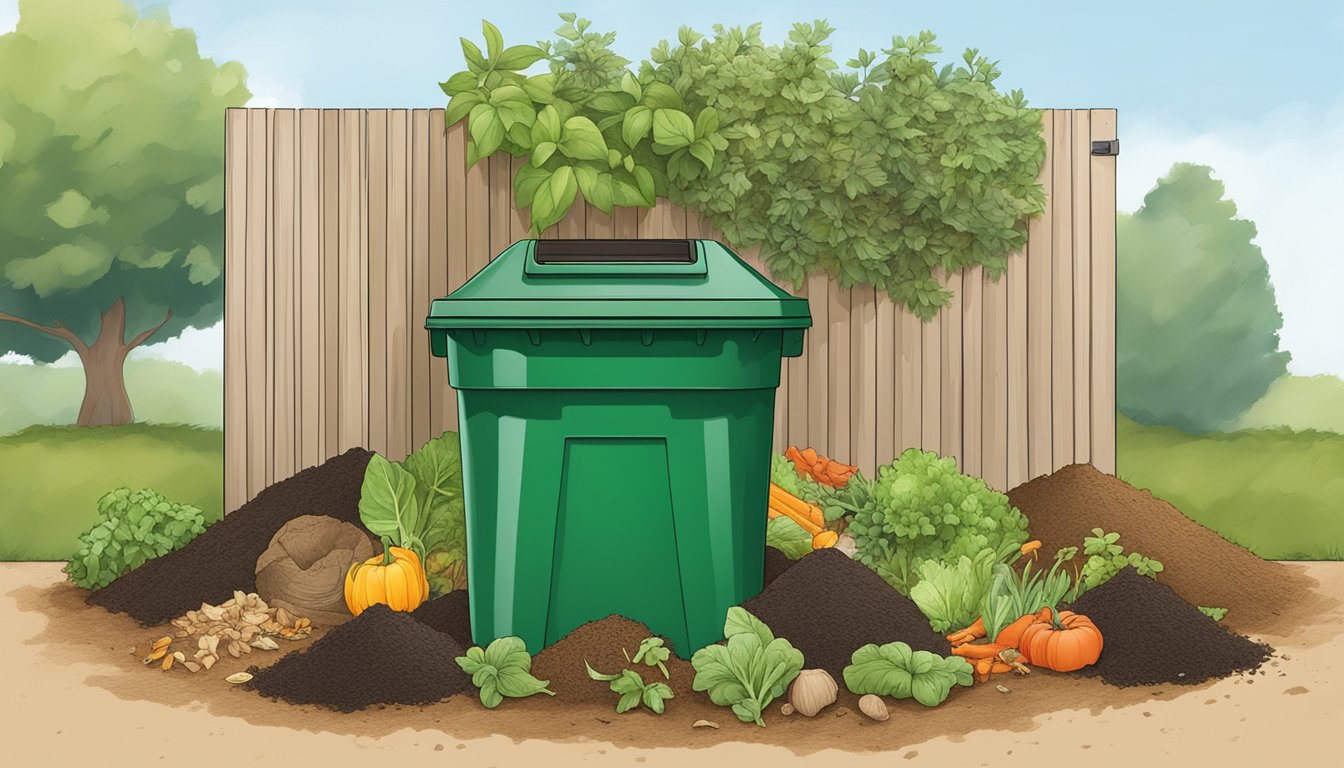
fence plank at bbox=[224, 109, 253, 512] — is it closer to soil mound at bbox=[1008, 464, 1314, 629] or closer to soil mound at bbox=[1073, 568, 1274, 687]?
soil mound at bbox=[1008, 464, 1314, 629]

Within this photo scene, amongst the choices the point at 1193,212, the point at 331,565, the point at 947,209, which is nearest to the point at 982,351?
the point at 947,209

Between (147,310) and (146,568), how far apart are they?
7549mm

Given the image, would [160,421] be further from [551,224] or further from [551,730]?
[551,730]

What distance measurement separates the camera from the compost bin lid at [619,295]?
3.88 meters

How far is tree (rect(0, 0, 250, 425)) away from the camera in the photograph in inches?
437

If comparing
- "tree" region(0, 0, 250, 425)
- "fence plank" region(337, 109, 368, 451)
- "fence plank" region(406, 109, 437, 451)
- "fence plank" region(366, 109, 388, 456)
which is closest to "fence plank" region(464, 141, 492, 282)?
"fence plank" region(406, 109, 437, 451)

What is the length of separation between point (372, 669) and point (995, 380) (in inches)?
136

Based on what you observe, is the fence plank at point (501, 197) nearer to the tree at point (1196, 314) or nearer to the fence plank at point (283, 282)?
the fence plank at point (283, 282)

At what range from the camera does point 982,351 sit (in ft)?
19.3

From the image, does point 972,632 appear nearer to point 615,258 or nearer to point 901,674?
point 901,674

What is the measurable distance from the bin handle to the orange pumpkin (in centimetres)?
170

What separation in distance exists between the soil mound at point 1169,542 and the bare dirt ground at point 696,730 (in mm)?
797

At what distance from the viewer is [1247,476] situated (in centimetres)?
1022

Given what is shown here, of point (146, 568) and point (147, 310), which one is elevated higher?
point (147, 310)
